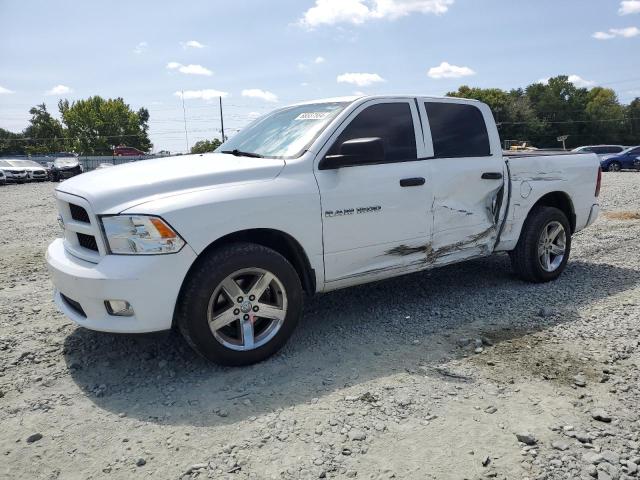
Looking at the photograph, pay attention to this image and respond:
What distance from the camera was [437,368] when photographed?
3.53 meters

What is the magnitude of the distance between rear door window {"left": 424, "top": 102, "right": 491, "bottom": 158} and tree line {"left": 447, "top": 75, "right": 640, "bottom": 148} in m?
68.0

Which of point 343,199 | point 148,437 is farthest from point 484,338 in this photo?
point 148,437

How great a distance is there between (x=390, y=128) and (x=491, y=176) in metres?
1.20

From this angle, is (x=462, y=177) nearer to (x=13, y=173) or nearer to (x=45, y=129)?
(x=13, y=173)

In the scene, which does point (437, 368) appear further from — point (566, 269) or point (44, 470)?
point (566, 269)

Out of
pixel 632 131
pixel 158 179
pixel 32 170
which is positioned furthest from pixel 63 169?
pixel 632 131

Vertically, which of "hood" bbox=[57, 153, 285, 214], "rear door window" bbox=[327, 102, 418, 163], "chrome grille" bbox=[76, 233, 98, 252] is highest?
"rear door window" bbox=[327, 102, 418, 163]

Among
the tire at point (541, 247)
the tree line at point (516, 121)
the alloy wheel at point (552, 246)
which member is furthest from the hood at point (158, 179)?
the tree line at point (516, 121)

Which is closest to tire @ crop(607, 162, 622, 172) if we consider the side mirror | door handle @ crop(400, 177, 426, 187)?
door handle @ crop(400, 177, 426, 187)

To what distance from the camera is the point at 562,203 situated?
575 cm

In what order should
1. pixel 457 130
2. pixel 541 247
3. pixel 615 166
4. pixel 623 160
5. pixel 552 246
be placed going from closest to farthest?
pixel 457 130 → pixel 541 247 → pixel 552 246 → pixel 623 160 → pixel 615 166

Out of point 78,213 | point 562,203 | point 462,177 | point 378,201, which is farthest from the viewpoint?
point 562,203

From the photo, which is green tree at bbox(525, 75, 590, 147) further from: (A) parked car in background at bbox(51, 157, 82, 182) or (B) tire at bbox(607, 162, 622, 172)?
(A) parked car in background at bbox(51, 157, 82, 182)

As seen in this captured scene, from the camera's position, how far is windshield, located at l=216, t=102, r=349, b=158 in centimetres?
401
